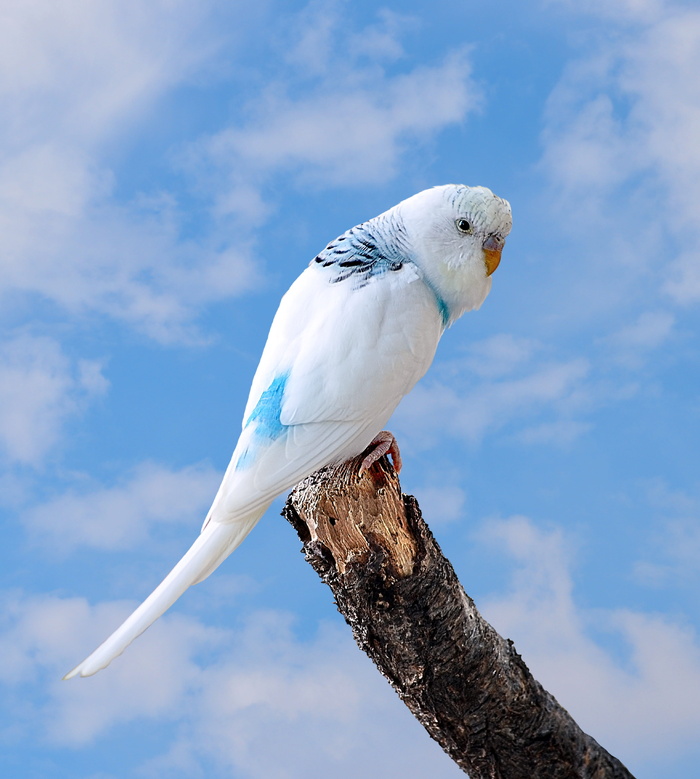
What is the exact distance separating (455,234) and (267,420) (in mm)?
866

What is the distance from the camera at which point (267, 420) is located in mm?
2627

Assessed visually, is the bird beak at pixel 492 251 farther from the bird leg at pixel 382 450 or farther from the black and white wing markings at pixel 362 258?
the bird leg at pixel 382 450

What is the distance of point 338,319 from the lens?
2658mm

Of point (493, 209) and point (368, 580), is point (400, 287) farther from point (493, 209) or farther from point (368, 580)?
point (368, 580)

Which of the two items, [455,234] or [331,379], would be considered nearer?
[331,379]

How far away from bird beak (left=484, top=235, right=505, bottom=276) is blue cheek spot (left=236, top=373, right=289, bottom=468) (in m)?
0.78

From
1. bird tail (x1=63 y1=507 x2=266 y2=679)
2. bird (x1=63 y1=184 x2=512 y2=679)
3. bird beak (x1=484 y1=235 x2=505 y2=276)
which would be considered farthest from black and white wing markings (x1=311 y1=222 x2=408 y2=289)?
bird tail (x1=63 y1=507 x2=266 y2=679)

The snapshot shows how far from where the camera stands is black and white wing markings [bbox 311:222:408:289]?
2748mm

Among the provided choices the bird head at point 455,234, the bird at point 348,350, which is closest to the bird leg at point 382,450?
the bird at point 348,350

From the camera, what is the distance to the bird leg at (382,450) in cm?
274

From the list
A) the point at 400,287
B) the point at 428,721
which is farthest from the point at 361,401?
the point at 428,721

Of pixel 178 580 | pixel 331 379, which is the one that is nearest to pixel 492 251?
pixel 331 379

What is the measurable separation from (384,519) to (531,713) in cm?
80

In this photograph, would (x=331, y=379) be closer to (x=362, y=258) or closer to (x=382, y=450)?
(x=382, y=450)
